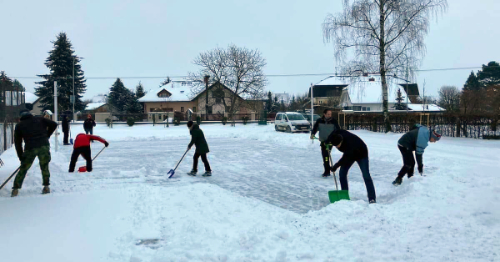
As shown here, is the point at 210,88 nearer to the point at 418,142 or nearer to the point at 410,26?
the point at 410,26

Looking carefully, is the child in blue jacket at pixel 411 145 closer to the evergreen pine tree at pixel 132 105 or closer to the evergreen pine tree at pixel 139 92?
the evergreen pine tree at pixel 132 105

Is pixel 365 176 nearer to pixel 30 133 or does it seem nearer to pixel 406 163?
pixel 406 163

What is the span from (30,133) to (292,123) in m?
23.2

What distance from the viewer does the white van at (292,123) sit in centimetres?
2962

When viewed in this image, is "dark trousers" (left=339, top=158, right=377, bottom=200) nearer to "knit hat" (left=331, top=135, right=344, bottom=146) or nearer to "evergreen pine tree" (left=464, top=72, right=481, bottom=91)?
"knit hat" (left=331, top=135, right=344, bottom=146)

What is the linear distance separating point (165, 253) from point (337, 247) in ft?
6.65

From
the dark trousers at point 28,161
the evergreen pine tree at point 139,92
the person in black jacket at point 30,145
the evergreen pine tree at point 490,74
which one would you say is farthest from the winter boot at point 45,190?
the evergreen pine tree at point 139,92

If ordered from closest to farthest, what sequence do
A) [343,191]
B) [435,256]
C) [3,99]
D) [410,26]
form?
1. [435,256]
2. [343,191]
3. [3,99]
4. [410,26]

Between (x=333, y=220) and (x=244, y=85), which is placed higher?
(x=244, y=85)

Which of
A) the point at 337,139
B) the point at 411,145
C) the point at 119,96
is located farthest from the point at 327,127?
the point at 119,96

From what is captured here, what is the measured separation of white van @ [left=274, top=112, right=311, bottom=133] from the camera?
29.6 meters

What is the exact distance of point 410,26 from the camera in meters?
25.6

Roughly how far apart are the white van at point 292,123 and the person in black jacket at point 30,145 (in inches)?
902

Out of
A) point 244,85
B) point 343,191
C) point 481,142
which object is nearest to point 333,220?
point 343,191
